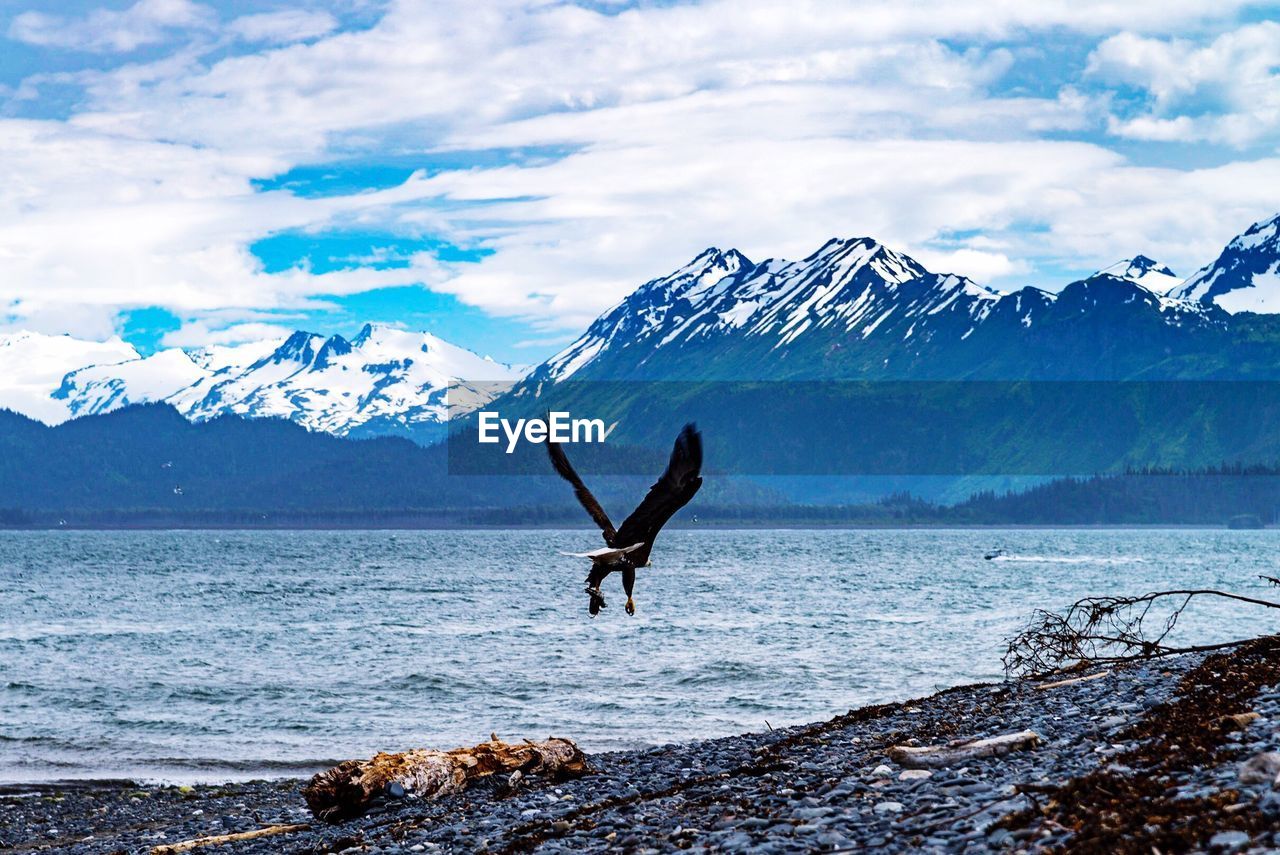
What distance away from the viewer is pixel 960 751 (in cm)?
1274

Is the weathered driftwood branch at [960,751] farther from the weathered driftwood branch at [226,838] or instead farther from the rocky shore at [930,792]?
the weathered driftwood branch at [226,838]

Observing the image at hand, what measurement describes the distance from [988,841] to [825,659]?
1572 inches

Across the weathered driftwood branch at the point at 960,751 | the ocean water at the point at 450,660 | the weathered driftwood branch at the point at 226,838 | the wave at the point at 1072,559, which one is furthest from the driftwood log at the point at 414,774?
the wave at the point at 1072,559

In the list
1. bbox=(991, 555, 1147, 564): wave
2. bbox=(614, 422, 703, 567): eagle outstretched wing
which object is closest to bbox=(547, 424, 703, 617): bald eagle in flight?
bbox=(614, 422, 703, 567): eagle outstretched wing

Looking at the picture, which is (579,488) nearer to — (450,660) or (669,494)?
(669,494)

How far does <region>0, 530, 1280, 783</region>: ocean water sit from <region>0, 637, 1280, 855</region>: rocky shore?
1337cm

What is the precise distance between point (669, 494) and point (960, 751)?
430 centimetres

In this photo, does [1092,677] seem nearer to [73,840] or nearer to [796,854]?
[796,854]

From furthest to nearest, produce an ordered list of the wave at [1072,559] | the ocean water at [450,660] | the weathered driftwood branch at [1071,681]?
the wave at [1072,559]
the ocean water at [450,660]
the weathered driftwood branch at [1071,681]

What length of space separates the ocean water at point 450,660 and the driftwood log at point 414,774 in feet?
46.4

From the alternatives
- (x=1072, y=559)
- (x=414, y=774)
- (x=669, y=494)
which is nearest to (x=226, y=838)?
(x=414, y=774)

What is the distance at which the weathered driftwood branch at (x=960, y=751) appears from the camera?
498 inches

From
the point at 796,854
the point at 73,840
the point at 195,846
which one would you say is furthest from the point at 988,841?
the point at 73,840

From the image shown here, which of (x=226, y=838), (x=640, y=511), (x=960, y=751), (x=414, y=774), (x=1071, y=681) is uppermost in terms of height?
(x=640, y=511)
